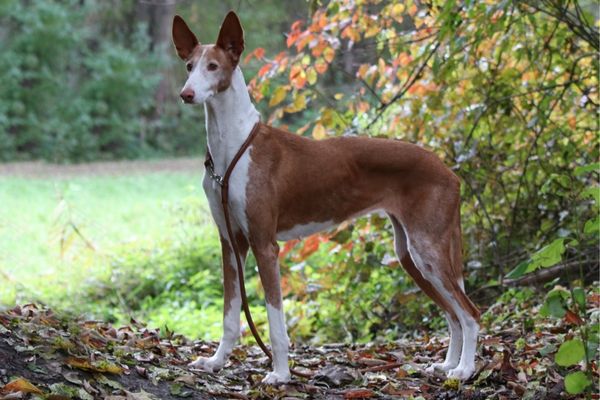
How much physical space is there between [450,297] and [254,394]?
1.27m

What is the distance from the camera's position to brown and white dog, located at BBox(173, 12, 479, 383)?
15.4 ft

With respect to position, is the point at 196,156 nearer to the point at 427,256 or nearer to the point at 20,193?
the point at 20,193

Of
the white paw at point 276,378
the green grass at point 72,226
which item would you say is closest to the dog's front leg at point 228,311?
the white paw at point 276,378

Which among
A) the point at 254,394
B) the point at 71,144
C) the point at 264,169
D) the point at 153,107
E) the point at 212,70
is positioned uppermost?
the point at 153,107

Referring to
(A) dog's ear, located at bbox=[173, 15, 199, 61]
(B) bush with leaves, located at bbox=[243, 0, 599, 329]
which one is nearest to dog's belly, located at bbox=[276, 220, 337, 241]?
(A) dog's ear, located at bbox=[173, 15, 199, 61]

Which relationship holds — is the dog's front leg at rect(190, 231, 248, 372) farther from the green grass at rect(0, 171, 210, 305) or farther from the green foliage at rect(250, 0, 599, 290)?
the green grass at rect(0, 171, 210, 305)

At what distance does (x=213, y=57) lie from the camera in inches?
179

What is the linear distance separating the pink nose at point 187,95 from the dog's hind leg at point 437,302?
57.8 inches

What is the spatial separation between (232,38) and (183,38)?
28cm

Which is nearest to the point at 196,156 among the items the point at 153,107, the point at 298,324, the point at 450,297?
the point at 153,107

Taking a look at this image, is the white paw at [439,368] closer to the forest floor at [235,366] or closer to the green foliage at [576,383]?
the forest floor at [235,366]

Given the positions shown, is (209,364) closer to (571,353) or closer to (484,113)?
(571,353)

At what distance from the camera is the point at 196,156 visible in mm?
32219

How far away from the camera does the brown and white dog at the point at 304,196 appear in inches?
185
